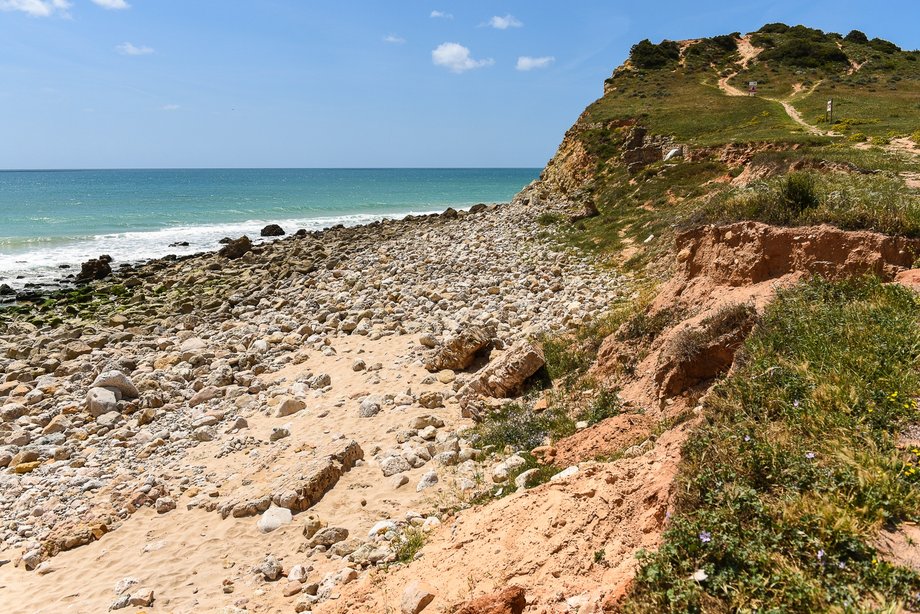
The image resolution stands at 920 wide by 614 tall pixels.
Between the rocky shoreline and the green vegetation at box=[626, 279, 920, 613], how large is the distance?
349 cm

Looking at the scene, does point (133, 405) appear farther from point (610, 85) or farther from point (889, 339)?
point (610, 85)

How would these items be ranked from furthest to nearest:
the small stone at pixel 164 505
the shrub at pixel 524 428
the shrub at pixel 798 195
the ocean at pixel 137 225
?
the ocean at pixel 137 225 → the shrub at pixel 798 195 → the small stone at pixel 164 505 → the shrub at pixel 524 428

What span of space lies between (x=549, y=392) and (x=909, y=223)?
5.47 metres

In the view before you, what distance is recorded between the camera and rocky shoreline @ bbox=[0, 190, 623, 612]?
6.97m

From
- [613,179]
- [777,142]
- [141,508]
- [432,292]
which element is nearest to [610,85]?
[613,179]

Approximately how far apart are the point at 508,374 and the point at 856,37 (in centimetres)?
8089

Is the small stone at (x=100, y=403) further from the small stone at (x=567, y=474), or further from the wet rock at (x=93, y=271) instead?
the wet rock at (x=93, y=271)

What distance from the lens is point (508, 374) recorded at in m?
9.97

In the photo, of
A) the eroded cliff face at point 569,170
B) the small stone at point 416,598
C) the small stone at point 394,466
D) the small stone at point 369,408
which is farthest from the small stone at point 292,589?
the eroded cliff face at point 569,170

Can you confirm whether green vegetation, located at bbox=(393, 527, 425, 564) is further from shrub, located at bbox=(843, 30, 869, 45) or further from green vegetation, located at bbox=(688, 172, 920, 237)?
shrub, located at bbox=(843, 30, 869, 45)

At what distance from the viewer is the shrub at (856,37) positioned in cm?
6644

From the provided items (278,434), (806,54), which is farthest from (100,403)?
(806,54)

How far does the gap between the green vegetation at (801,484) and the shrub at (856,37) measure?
8036 cm

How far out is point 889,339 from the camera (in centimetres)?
508
